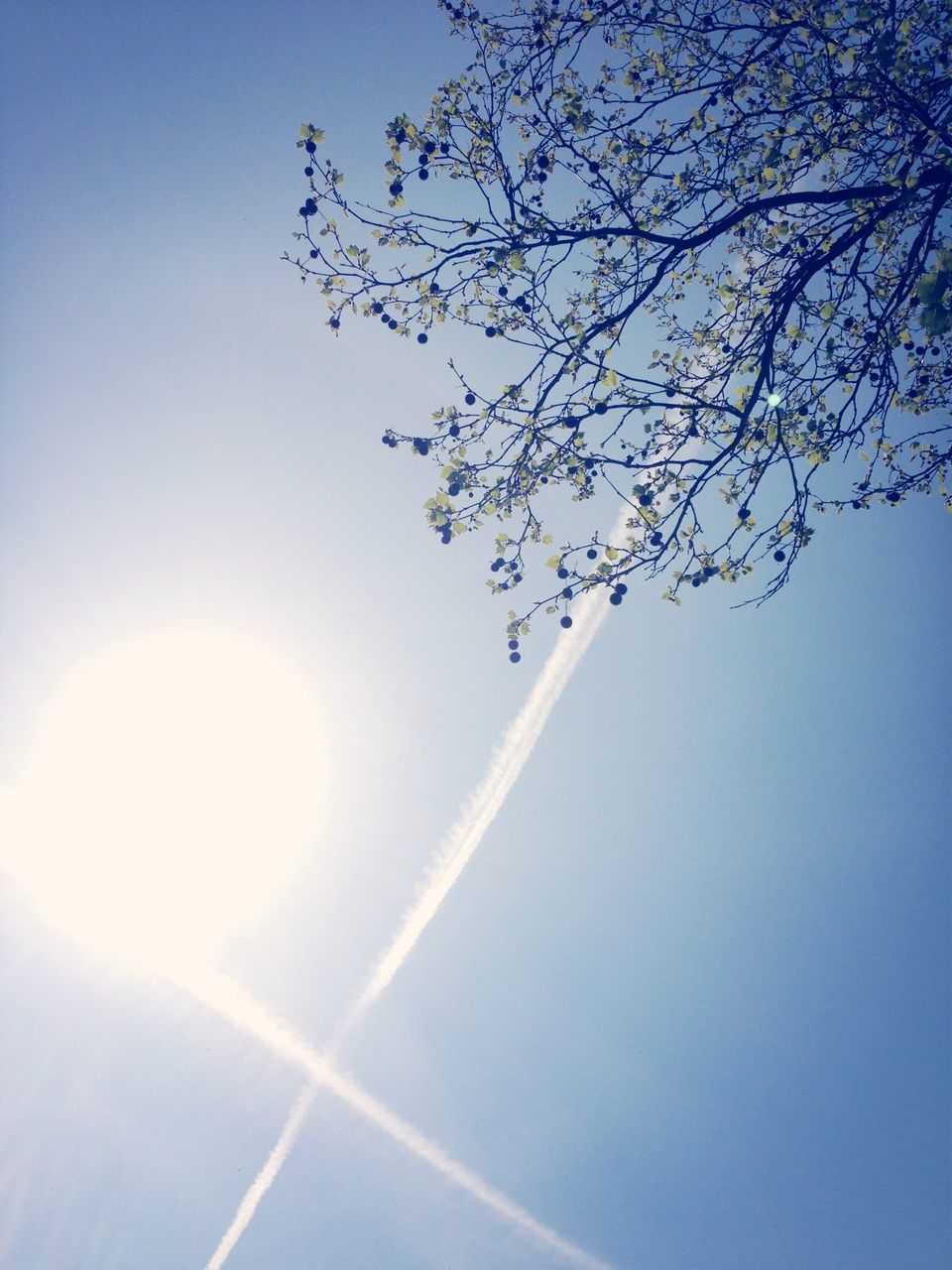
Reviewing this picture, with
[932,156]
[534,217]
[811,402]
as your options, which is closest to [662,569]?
[811,402]

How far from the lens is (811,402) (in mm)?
6594

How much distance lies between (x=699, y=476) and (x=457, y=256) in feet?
10.7

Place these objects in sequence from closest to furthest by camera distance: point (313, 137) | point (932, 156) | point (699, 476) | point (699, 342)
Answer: point (932, 156) < point (313, 137) < point (699, 476) < point (699, 342)

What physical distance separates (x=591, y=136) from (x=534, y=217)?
1795 millimetres

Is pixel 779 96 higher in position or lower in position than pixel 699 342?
higher

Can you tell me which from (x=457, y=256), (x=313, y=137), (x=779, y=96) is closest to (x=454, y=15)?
(x=313, y=137)

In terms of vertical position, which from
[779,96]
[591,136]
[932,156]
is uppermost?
[779,96]

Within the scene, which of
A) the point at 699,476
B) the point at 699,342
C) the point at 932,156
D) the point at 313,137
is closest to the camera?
the point at 932,156

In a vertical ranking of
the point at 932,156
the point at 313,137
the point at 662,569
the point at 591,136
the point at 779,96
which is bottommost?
the point at 662,569

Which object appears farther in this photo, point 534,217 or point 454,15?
point 454,15

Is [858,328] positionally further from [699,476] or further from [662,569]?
[662,569]

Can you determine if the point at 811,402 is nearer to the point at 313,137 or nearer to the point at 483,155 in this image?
the point at 483,155

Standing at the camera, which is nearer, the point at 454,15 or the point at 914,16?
the point at 914,16

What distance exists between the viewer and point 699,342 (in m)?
7.72
